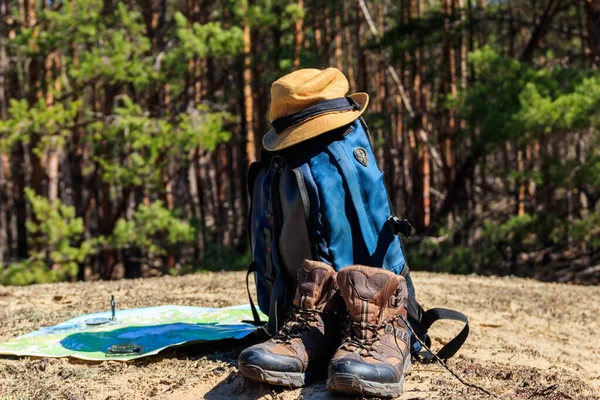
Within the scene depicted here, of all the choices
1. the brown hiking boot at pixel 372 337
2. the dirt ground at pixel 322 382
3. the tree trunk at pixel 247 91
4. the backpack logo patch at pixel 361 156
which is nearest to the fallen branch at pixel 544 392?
the dirt ground at pixel 322 382

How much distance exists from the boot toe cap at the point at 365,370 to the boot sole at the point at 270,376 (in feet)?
0.63

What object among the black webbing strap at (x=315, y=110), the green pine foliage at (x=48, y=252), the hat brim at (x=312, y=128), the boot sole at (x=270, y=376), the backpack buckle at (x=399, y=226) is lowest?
the green pine foliage at (x=48, y=252)

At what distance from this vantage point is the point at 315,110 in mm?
2879

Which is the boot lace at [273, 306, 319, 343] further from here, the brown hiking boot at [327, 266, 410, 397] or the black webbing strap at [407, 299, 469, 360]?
the black webbing strap at [407, 299, 469, 360]

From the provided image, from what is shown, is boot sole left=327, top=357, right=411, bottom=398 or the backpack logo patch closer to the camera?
boot sole left=327, top=357, right=411, bottom=398

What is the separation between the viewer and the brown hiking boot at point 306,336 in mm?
2426

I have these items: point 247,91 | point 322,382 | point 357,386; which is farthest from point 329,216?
point 247,91

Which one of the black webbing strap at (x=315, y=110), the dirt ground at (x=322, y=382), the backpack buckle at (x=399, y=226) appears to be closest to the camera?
the dirt ground at (x=322, y=382)

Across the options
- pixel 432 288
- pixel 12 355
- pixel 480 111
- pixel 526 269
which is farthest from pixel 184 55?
pixel 12 355

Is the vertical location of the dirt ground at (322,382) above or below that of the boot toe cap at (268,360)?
below

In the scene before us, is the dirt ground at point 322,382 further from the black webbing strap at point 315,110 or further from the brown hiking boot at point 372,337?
the black webbing strap at point 315,110

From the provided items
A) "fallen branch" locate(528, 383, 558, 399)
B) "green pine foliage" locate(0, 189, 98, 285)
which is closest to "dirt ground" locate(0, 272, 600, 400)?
"fallen branch" locate(528, 383, 558, 399)

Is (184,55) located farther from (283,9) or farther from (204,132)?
(283,9)

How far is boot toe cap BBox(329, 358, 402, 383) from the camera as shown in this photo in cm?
225
